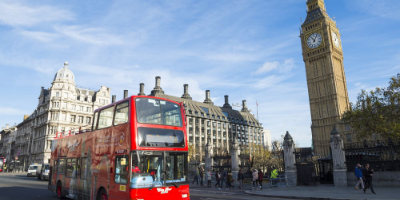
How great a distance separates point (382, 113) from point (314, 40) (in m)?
52.9

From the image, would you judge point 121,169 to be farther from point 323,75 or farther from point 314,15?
point 314,15

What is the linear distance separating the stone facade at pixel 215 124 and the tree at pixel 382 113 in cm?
4710

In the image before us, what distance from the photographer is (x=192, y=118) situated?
85000 millimetres

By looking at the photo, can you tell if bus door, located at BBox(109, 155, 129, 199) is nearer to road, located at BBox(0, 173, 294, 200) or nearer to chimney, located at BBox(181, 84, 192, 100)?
road, located at BBox(0, 173, 294, 200)

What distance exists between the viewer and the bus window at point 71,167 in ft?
44.7

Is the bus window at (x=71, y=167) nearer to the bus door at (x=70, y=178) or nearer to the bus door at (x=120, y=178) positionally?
the bus door at (x=70, y=178)

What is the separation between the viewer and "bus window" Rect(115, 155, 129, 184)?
932 centimetres

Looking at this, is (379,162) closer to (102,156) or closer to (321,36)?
Result: (102,156)

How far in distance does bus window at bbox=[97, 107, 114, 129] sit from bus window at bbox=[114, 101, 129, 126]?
481 mm

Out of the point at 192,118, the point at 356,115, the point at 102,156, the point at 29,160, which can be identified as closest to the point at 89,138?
the point at 102,156

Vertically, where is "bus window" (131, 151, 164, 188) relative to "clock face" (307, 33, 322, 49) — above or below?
below

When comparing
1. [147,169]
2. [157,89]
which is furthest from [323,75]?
[147,169]

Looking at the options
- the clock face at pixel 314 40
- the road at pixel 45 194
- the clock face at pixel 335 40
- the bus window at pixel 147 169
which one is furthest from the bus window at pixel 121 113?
the clock face at pixel 335 40

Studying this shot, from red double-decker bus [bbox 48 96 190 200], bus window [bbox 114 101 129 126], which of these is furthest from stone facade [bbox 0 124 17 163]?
bus window [bbox 114 101 129 126]
